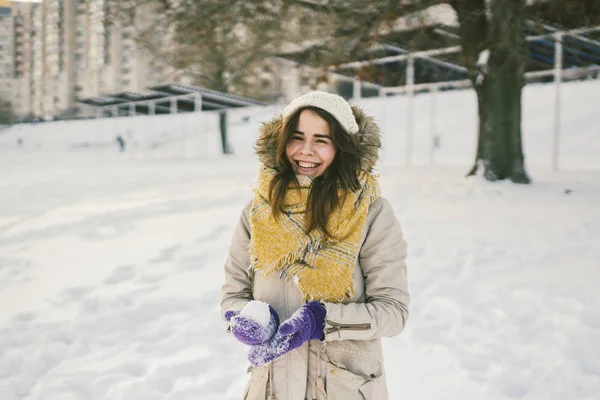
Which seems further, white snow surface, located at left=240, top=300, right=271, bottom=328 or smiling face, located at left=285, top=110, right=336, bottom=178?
smiling face, located at left=285, top=110, right=336, bottom=178

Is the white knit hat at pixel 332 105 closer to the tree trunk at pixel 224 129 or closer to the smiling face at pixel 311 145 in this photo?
the smiling face at pixel 311 145

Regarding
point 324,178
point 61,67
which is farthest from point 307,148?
point 61,67

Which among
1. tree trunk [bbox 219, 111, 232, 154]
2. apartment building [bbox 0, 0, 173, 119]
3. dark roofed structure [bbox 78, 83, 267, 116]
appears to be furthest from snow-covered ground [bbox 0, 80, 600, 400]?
apartment building [bbox 0, 0, 173, 119]

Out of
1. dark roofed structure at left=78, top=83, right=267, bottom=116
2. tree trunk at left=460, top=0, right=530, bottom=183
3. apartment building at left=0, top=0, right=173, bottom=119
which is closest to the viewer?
tree trunk at left=460, top=0, right=530, bottom=183

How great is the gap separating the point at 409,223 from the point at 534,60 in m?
11.5

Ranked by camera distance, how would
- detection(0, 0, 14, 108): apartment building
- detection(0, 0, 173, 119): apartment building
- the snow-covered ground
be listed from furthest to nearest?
Result: detection(0, 0, 173, 119): apartment building < detection(0, 0, 14, 108): apartment building < the snow-covered ground

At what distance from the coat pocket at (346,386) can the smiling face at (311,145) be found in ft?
2.38

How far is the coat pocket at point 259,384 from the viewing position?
1907 mm

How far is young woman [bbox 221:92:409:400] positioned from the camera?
185cm

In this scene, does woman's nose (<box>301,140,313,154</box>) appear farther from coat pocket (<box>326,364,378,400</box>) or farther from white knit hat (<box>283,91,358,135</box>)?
coat pocket (<box>326,364,378,400</box>)

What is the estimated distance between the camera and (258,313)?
175 centimetres

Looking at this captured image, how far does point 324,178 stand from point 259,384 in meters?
0.78

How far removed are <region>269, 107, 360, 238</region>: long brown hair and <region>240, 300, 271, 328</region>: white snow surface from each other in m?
0.33

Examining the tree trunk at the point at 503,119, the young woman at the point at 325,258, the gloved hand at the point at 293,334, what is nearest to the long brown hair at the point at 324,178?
the young woman at the point at 325,258
